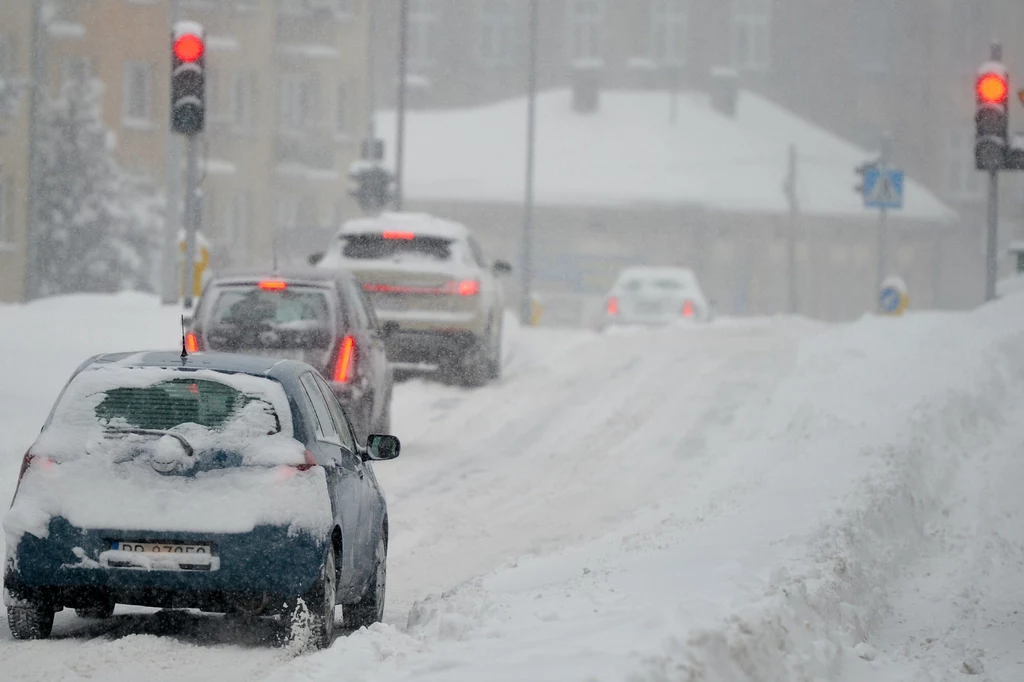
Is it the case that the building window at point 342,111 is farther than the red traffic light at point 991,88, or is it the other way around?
the building window at point 342,111

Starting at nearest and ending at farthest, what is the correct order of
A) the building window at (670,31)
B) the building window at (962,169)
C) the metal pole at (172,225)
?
the metal pole at (172,225), the building window at (962,169), the building window at (670,31)

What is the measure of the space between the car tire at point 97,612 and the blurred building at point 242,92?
146ft

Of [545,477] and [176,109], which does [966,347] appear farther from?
[176,109]

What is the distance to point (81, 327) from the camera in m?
20.1

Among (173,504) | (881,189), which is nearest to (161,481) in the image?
(173,504)

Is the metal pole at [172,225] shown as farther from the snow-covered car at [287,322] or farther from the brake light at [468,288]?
the snow-covered car at [287,322]

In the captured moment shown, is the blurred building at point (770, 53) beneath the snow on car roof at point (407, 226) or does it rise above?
above

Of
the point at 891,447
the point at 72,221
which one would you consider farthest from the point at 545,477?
the point at 72,221

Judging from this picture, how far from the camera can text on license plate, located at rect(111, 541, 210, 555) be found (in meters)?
7.51

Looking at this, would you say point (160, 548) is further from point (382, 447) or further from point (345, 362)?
point (345, 362)

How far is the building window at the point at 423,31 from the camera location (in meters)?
81.8

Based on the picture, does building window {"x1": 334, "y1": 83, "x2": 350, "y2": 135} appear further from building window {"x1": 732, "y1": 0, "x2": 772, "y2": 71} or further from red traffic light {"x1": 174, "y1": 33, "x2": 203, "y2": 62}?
red traffic light {"x1": 174, "y1": 33, "x2": 203, "y2": 62}

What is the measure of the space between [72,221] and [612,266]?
822 inches

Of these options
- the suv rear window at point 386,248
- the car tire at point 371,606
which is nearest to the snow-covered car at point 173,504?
the car tire at point 371,606
